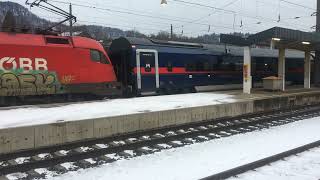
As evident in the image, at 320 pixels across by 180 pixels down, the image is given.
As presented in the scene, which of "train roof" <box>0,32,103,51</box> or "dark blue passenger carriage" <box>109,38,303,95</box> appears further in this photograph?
"dark blue passenger carriage" <box>109,38,303,95</box>

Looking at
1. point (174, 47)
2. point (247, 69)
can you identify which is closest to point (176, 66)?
point (174, 47)

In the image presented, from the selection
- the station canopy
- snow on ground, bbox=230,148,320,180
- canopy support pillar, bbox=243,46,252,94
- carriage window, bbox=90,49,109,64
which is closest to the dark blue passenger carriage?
carriage window, bbox=90,49,109,64

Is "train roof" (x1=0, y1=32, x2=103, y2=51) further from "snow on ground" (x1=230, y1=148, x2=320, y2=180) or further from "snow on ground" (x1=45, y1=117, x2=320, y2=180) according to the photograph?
"snow on ground" (x1=230, y1=148, x2=320, y2=180)

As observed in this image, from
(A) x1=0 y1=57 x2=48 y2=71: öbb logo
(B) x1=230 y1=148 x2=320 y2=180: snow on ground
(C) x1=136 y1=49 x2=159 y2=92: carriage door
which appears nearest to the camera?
(B) x1=230 y1=148 x2=320 y2=180: snow on ground

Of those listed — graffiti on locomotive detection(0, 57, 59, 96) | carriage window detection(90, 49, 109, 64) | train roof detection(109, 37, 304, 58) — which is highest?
train roof detection(109, 37, 304, 58)

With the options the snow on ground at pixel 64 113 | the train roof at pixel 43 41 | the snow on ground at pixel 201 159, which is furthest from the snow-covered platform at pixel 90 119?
the train roof at pixel 43 41

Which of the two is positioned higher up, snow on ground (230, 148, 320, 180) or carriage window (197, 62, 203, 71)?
carriage window (197, 62, 203, 71)

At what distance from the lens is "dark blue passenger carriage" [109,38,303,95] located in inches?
811

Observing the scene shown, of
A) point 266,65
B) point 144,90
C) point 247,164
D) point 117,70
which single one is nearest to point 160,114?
point 247,164

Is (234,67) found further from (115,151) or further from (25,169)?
(25,169)

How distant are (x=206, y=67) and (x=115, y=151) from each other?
14636 millimetres

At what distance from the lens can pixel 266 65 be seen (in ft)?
94.5

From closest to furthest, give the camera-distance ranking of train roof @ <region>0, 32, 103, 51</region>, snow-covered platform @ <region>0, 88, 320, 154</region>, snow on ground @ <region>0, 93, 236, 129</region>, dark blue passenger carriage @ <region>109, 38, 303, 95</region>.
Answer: snow-covered platform @ <region>0, 88, 320, 154</region> < snow on ground @ <region>0, 93, 236, 129</region> < train roof @ <region>0, 32, 103, 51</region> < dark blue passenger carriage @ <region>109, 38, 303, 95</region>

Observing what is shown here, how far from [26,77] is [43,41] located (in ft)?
5.40
